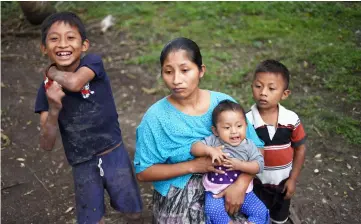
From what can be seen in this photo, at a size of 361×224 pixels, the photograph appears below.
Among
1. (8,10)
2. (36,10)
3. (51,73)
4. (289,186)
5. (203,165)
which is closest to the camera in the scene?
(203,165)

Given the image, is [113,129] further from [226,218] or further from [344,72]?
[344,72]

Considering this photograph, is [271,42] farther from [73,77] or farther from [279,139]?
[73,77]

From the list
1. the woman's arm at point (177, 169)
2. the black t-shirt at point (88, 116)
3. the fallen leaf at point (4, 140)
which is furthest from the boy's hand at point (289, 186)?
the fallen leaf at point (4, 140)

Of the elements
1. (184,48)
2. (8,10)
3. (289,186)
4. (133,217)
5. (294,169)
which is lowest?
(133,217)

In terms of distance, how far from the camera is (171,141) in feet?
7.93

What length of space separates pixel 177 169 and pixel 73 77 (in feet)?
2.74

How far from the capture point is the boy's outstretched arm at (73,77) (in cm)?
241

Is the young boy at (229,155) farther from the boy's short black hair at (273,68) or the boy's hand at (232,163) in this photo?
the boy's short black hair at (273,68)

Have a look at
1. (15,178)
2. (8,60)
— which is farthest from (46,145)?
(8,60)

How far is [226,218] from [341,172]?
1.97 metres

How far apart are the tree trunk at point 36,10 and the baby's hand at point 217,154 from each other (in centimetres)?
603

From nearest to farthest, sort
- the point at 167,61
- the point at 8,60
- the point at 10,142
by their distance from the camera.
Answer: the point at 167,61
the point at 10,142
the point at 8,60

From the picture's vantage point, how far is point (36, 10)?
7.27 m

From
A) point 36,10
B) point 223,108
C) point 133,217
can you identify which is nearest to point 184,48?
point 223,108
